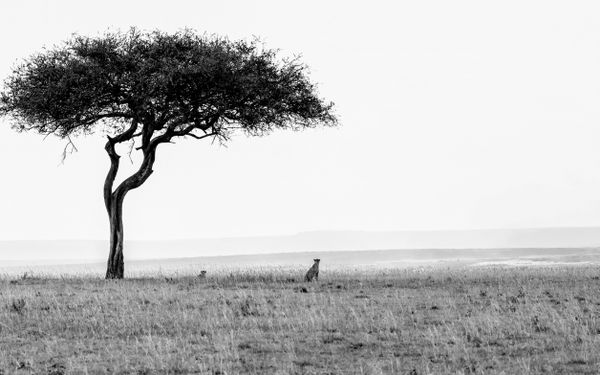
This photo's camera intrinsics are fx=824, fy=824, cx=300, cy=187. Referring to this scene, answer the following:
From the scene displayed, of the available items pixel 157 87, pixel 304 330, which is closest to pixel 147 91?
pixel 157 87

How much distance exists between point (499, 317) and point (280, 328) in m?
5.96

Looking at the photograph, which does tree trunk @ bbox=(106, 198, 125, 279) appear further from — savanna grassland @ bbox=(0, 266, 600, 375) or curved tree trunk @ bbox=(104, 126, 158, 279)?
savanna grassland @ bbox=(0, 266, 600, 375)

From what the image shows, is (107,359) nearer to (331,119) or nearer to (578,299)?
(578,299)

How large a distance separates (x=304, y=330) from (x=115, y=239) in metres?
24.3

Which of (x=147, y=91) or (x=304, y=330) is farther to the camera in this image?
(x=147, y=91)

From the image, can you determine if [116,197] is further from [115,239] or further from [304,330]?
[304,330]

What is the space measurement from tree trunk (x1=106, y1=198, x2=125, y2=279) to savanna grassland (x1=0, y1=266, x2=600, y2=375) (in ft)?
30.9

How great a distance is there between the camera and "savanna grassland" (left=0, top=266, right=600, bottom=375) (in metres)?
15.7

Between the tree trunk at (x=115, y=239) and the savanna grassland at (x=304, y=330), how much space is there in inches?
370

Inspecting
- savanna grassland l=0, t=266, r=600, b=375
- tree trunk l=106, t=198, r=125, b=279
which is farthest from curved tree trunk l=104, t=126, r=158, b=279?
savanna grassland l=0, t=266, r=600, b=375

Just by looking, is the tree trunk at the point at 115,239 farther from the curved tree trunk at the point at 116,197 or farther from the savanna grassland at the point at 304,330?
the savanna grassland at the point at 304,330

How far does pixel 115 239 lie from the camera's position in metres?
42.2

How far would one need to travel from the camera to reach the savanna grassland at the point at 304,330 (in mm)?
15727

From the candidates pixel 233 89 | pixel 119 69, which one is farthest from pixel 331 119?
pixel 119 69
